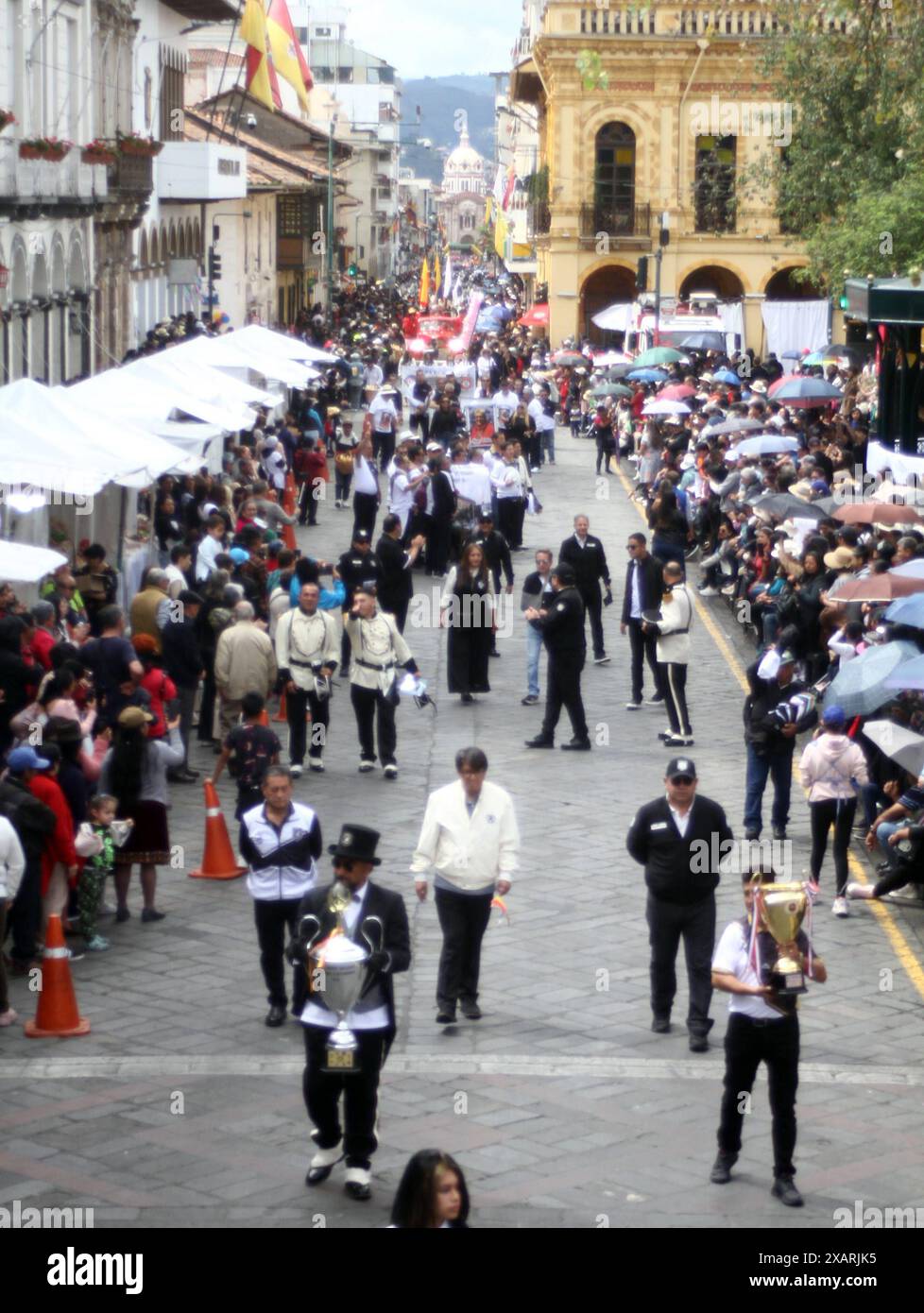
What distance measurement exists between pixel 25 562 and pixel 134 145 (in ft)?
73.6

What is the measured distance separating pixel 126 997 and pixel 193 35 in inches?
2493

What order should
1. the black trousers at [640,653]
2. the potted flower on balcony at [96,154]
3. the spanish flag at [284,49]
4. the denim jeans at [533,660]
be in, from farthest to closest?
1. the spanish flag at [284,49]
2. the potted flower on balcony at [96,154]
3. the denim jeans at [533,660]
4. the black trousers at [640,653]

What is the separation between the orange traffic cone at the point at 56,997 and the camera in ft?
32.1

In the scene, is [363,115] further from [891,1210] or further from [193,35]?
[891,1210]

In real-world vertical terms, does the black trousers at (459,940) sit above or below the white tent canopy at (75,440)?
below

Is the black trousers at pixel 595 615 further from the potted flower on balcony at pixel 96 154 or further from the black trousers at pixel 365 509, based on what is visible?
the potted flower on balcony at pixel 96 154

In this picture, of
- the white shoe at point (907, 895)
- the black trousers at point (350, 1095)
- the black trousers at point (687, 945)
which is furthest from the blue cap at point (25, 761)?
the white shoe at point (907, 895)

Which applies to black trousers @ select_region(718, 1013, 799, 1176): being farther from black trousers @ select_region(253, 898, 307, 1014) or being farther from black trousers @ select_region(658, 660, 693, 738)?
black trousers @ select_region(658, 660, 693, 738)

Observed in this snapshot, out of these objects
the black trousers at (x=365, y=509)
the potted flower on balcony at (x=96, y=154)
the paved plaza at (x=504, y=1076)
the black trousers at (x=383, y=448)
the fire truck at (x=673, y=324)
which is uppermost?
the potted flower on balcony at (x=96, y=154)

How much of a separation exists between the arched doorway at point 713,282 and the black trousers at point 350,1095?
52.3 metres

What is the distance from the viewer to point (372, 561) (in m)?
17.1

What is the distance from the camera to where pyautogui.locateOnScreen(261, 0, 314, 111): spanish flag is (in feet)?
114

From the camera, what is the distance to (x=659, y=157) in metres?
57.5

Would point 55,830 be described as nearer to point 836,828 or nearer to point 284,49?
point 836,828
